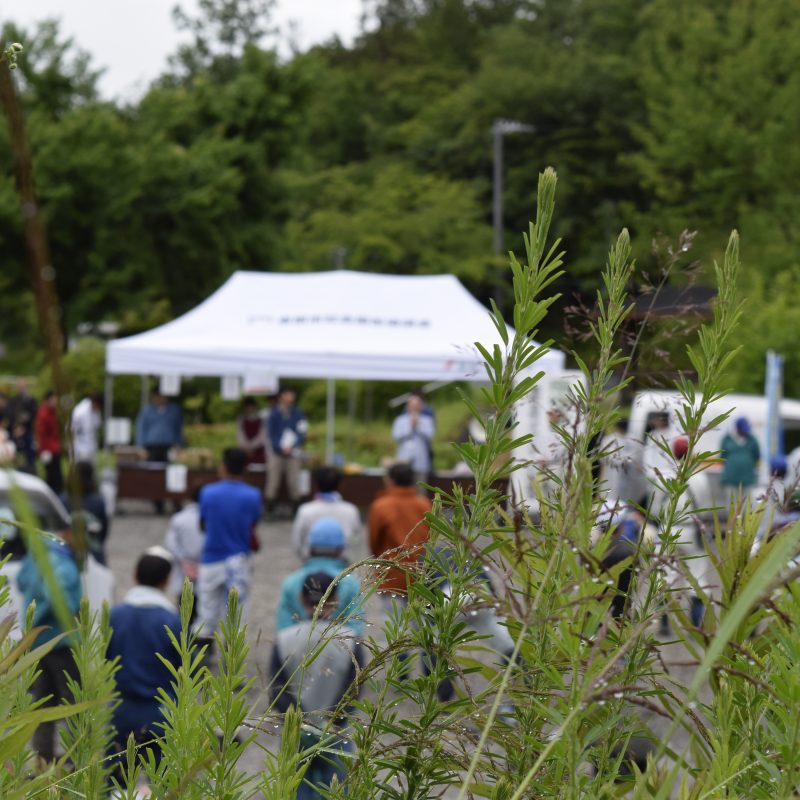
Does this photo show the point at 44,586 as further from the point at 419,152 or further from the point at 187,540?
the point at 419,152

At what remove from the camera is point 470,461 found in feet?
3.98

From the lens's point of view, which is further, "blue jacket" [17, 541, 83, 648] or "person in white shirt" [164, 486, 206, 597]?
"person in white shirt" [164, 486, 206, 597]

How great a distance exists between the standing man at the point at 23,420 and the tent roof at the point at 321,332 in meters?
4.49

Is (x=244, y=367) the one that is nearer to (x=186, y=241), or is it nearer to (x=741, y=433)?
(x=741, y=433)

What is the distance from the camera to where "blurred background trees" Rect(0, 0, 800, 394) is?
90.3 ft

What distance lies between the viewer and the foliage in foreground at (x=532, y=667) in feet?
3.83

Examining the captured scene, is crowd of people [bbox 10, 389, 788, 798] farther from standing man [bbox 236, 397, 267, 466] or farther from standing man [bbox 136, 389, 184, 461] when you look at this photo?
standing man [bbox 136, 389, 184, 461]

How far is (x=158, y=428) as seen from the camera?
18.1m

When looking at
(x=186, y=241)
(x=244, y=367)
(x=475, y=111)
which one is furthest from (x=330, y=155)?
(x=244, y=367)

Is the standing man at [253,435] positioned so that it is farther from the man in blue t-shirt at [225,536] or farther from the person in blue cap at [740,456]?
the man in blue t-shirt at [225,536]

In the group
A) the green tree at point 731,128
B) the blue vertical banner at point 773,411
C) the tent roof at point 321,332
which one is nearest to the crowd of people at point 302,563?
the tent roof at point 321,332

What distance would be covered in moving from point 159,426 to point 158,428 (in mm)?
40

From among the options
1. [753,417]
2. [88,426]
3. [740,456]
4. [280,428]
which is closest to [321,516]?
[740,456]

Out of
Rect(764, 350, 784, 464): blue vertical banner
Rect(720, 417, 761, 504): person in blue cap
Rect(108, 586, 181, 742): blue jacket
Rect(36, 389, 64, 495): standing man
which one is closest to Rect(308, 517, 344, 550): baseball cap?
Rect(108, 586, 181, 742): blue jacket
